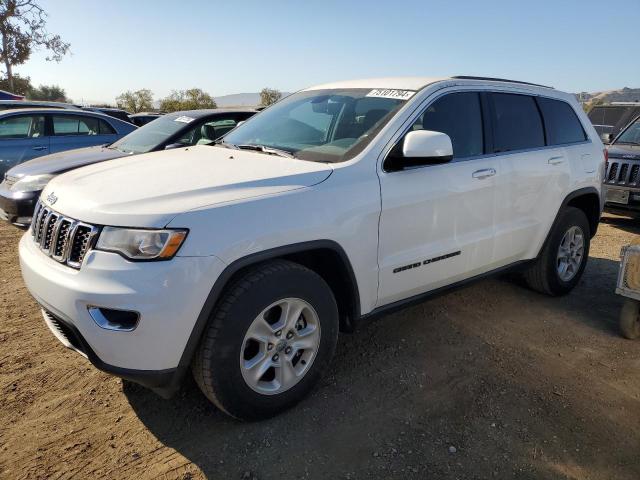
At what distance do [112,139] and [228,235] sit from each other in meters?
6.64

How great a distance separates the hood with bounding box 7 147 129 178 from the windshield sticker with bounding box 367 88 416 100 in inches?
149

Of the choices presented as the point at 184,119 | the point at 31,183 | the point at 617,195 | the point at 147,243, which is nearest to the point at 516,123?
the point at 147,243

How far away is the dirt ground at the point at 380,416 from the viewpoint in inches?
94.6

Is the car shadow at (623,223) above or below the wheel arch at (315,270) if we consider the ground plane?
below

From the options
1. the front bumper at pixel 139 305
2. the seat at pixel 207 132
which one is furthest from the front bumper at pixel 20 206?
the front bumper at pixel 139 305

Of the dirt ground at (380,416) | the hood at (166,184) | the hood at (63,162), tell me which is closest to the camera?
the hood at (166,184)

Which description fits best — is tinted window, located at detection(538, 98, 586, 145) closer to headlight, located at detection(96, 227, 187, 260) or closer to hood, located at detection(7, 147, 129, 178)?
headlight, located at detection(96, 227, 187, 260)

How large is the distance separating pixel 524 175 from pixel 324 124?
63.7 inches

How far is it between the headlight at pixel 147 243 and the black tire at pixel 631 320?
3.41m

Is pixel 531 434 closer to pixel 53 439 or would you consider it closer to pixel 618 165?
pixel 53 439

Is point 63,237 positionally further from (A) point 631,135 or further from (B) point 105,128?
(A) point 631,135

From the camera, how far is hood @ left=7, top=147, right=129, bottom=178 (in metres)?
5.64

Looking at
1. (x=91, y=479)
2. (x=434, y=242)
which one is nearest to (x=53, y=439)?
(x=91, y=479)

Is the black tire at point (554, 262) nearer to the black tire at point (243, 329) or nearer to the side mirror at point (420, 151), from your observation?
the side mirror at point (420, 151)
